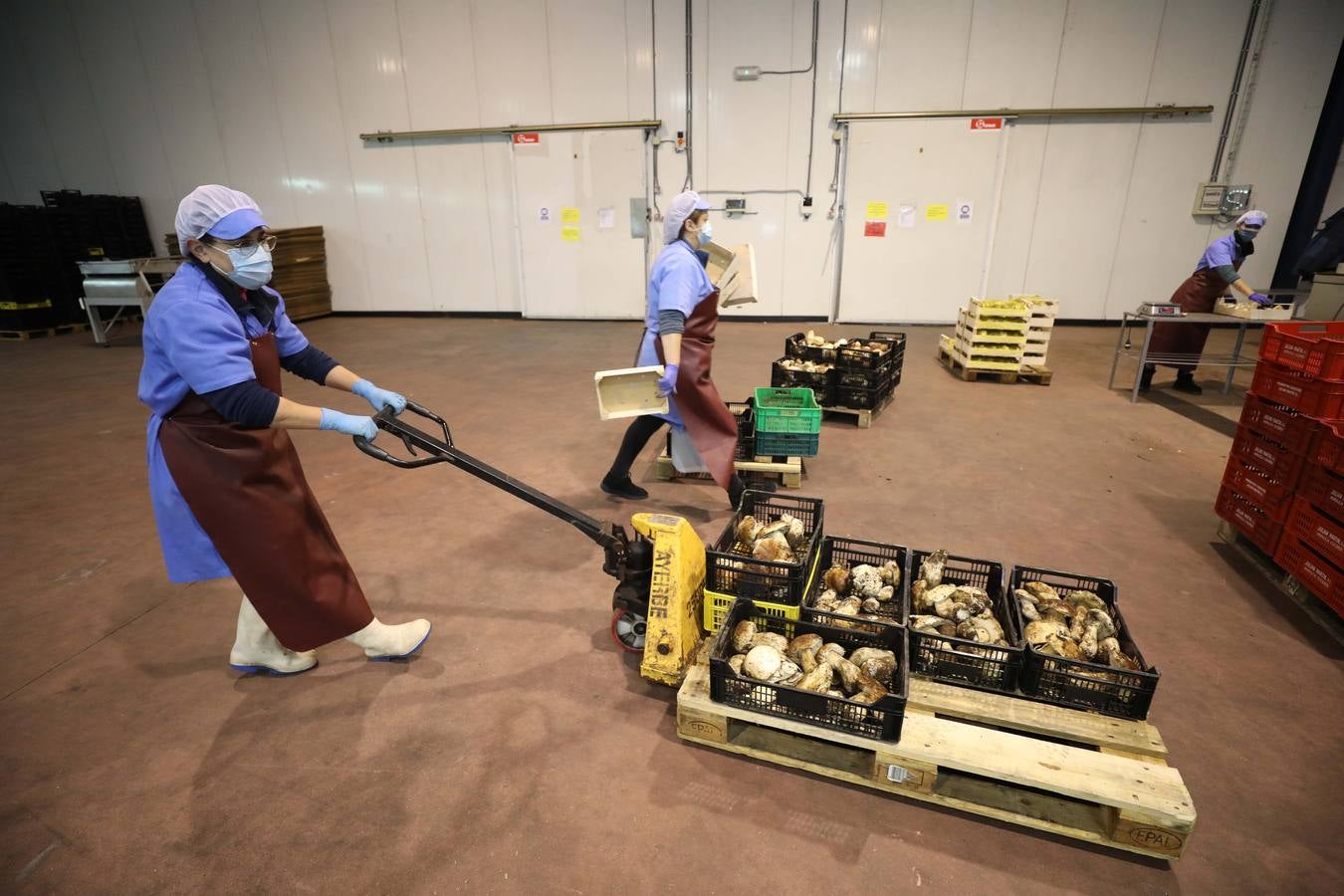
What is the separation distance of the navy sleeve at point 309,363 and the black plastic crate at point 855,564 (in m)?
2.27

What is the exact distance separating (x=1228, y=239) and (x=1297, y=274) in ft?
15.4

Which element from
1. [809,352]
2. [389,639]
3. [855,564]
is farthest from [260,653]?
[809,352]

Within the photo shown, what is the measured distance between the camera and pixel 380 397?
104 inches

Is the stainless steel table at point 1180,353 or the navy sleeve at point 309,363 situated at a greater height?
the navy sleeve at point 309,363

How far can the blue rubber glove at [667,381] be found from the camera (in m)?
3.65

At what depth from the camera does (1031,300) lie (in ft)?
24.2

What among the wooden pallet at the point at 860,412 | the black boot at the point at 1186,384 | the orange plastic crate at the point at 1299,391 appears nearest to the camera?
the orange plastic crate at the point at 1299,391

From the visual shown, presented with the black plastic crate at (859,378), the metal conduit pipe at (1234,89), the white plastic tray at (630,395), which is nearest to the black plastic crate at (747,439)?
the white plastic tray at (630,395)

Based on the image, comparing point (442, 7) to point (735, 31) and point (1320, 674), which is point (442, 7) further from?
point (1320, 674)

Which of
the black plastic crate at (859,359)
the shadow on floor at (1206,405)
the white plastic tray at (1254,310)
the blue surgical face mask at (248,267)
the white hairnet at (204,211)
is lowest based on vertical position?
the shadow on floor at (1206,405)

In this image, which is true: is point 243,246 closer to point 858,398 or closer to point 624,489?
point 624,489

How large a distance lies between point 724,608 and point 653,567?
0.38 meters

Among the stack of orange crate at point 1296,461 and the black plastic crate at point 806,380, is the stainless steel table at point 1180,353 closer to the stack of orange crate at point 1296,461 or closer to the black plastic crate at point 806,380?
the stack of orange crate at point 1296,461

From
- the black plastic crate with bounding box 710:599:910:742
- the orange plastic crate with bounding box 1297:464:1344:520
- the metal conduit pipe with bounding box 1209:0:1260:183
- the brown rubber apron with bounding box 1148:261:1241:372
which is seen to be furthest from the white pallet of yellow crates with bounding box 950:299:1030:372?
the black plastic crate with bounding box 710:599:910:742
